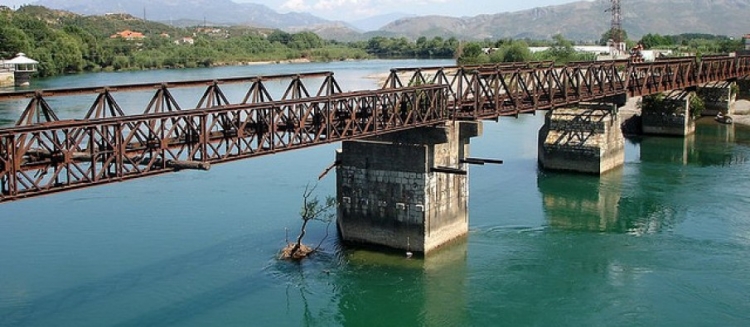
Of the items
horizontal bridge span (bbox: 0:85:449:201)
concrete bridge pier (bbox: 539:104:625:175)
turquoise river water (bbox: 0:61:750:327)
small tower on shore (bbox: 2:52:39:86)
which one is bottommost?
turquoise river water (bbox: 0:61:750:327)

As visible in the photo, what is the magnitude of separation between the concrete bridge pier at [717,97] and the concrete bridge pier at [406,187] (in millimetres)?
57126

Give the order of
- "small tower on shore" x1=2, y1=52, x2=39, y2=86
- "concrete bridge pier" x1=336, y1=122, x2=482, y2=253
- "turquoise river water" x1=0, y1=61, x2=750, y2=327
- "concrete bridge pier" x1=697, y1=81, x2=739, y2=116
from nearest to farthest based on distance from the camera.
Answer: "turquoise river water" x1=0, y1=61, x2=750, y2=327 < "concrete bridge pier" x1=336, y1=122, x2=482, y2=253 < "concrete bridge pier" x1=697, y1=81, x2=739, y2=116 < "small tower on shore" x1=2, y1=52, x2=39, y2=86

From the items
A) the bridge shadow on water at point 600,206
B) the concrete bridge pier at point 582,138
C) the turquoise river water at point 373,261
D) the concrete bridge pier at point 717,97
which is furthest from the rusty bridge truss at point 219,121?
the concrete bridge pier at point 717,97

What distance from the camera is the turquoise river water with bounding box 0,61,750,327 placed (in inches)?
1108

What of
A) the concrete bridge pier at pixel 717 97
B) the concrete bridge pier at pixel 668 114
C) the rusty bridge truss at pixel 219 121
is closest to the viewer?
the rusty bridge truss at pixel 219 121

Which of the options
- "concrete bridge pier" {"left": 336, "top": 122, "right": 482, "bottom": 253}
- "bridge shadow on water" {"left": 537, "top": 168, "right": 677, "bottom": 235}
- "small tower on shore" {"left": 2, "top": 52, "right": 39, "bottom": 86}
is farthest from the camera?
"small tower on shore" {"left": 2, "top": 52, "right": 39, "bottom": 86}

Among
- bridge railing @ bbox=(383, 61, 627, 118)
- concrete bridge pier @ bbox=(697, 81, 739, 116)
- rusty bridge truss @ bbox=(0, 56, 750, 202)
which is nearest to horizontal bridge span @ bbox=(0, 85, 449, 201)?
rusty bridge truss @ bbox=(0, 56, 750, 202)

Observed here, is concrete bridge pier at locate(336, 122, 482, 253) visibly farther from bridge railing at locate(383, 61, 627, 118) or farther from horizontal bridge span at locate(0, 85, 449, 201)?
bridge railing at locate(383, 61, 627, 118)

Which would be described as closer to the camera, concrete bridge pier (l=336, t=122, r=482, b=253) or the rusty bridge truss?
the rusty bridge truss

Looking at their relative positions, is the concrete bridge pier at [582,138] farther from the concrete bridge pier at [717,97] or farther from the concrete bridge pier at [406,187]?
the concrete bridge pier at [717,97]

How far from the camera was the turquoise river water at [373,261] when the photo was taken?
28141 millimetres

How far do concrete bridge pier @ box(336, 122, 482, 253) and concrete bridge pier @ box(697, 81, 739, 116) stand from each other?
57126mm

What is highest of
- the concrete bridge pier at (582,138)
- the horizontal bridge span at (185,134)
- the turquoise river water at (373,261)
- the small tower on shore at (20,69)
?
the small tower on shore at (20,69)

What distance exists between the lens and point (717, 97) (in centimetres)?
8438
